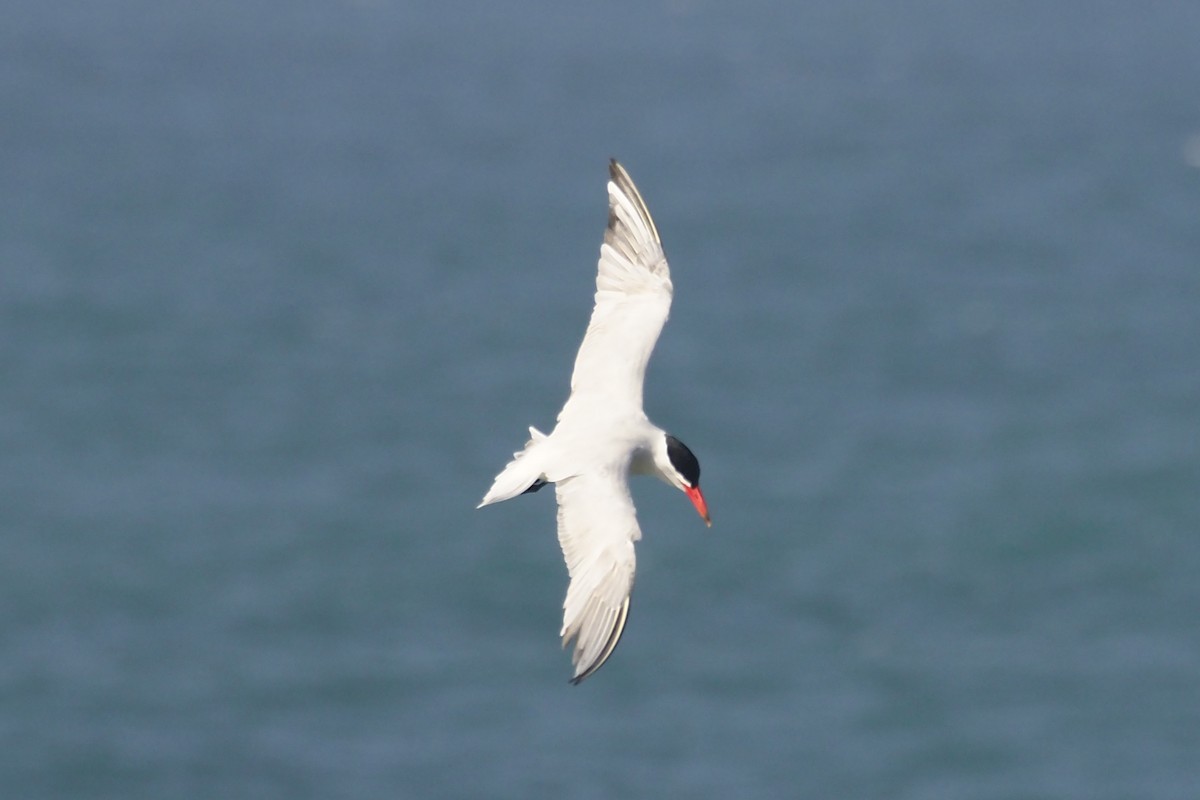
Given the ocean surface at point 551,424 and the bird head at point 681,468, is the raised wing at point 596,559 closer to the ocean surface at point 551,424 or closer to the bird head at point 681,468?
the bird head at point 681,468

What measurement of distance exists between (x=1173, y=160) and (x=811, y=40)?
30.6 metres

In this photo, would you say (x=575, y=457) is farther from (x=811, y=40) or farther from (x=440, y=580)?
(x=811, y=40)

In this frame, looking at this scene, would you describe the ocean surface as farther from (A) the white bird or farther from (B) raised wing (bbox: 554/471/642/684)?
(B) raised wing (bbox: 554/471/642/684)

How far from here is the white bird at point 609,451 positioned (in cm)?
1263

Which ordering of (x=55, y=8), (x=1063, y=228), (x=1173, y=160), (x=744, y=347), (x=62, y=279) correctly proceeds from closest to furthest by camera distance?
(x=744, y=347)
(x=62, y=279)
(x=1063, y=228)
(x=1173, y=160)
(x=55, y=8)

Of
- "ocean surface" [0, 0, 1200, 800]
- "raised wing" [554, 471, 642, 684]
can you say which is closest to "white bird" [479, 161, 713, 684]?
"raised wing" [554, 471, 642, 684]

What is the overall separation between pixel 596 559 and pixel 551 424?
43.8 meters

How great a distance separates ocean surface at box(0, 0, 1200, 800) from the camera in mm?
42719

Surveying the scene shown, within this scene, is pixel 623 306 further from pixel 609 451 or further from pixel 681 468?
pixel 609 451

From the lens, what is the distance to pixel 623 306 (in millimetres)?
15719

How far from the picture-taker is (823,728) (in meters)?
42.6

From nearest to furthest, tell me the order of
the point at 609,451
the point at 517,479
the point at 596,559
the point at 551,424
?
the point at 596,559
the point at 517,479
the point at 609,451
the point at 551,424

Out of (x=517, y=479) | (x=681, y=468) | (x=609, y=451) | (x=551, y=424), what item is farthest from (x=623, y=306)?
(x=551, y=424)

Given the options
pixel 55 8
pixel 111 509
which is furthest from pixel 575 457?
pixel 55 8
